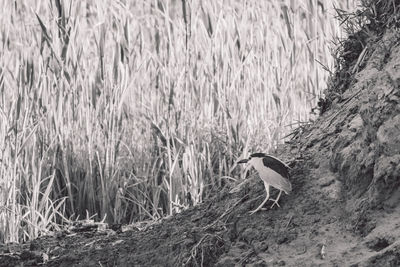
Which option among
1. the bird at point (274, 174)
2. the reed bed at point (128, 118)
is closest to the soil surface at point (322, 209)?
the bird at point (274, 174)

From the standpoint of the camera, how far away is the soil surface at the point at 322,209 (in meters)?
2.40

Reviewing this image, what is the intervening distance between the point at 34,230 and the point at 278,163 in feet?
6.30

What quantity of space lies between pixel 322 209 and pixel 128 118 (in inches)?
100.0

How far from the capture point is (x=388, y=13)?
117 inches

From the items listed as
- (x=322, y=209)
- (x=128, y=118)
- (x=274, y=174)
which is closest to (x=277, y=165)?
(x=274, y=174)

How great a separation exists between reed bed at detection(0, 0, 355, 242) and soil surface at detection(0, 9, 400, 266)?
104 cm

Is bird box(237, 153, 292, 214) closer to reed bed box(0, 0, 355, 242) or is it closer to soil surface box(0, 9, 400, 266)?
soil surface box(0, 9, 400, 266)

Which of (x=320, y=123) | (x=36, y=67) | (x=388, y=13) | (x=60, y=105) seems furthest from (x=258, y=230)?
(x=36, y=67)

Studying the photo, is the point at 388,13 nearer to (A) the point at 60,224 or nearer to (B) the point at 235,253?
(B) the point at 235,253

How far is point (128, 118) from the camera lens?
4996mm

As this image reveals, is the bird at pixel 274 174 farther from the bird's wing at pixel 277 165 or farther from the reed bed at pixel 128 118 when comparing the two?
the reed bed at pixel 128 118

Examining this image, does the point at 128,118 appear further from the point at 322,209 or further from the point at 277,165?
the point at 322,209

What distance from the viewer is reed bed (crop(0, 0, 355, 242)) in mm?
4422

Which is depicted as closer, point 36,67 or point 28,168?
point 28,168
